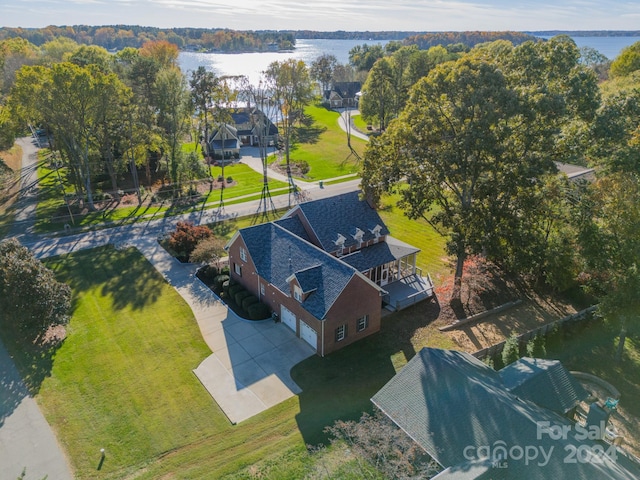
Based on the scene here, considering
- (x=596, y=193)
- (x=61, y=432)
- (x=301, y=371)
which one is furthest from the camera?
(x=596, y=193)

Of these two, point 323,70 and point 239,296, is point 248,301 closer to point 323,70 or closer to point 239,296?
point 239,296

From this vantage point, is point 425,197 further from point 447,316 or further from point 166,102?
point 166,102

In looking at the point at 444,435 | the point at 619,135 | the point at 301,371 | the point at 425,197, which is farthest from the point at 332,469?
the point at 619,135

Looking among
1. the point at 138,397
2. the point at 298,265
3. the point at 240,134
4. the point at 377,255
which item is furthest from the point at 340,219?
the point at 240,134

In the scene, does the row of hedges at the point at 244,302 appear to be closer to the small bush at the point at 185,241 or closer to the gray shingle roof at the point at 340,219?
the gray shingle roof at the point at 340,219

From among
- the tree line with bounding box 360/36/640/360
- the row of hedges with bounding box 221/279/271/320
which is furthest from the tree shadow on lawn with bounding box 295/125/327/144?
the row of hedges with bounding box 221/279/271/320

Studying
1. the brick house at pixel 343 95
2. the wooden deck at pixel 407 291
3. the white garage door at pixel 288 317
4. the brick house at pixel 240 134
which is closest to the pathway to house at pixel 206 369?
the white garage door at pixel 288 317
